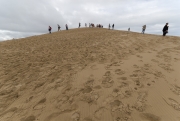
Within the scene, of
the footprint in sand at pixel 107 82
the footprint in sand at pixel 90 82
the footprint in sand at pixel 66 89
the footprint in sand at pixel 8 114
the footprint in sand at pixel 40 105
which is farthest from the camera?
the footprint in sand at pixel 90 82

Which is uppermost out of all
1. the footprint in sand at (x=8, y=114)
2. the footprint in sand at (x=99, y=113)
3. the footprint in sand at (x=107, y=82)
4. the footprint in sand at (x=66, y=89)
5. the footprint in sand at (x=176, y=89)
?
the footprint in sand at (x=107, y=82)

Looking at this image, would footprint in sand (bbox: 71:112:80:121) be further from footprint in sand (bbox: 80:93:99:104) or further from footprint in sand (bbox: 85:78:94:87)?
footprint in sand (bbox: 85:78:94:87)

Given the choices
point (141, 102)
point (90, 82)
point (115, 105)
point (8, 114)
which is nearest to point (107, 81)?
point (90, 82)

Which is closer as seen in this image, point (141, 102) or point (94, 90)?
point (141, 102)

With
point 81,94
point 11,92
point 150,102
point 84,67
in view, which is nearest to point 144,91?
point 150,102

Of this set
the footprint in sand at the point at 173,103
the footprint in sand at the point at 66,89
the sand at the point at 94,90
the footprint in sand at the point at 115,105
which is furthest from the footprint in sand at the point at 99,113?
the footprint in sand at the point at 173,103

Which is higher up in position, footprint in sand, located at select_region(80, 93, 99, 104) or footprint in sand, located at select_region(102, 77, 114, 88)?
footprint in sand, located at select_region(102, 77, 114, 88)

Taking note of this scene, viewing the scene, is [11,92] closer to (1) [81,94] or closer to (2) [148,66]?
(1) [81,94]

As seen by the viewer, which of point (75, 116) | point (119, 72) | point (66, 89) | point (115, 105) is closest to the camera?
point (75, 116)

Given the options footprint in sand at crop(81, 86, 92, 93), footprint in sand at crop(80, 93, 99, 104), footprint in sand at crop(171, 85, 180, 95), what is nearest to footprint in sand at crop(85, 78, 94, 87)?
footprint in sand at crop(81, 86, 92, 93)

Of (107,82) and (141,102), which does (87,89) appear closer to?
(107,82)

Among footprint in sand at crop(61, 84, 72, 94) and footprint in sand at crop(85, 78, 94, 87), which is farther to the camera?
footprint in sand at crop(85, 78, 94, 87)

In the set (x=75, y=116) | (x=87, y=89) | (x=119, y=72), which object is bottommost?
(x=75, y=116)

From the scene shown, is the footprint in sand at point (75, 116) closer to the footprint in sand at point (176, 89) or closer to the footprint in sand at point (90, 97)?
the footprint in sand at point (90, 97)
